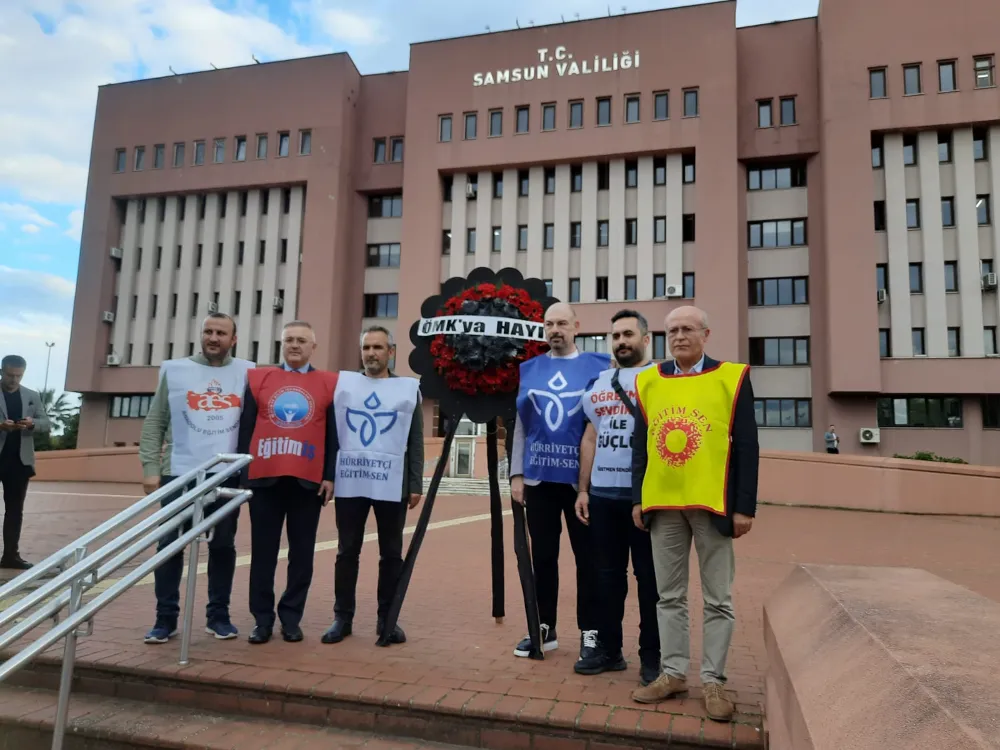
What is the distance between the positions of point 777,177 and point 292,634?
3111cm

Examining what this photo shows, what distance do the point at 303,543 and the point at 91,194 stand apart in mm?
40353

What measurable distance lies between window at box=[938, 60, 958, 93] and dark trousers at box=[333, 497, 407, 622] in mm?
30736

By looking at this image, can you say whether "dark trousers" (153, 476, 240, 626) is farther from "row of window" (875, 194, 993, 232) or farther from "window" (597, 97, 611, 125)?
"row of window" (875, 194, 993, 232)

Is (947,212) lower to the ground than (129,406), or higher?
higher

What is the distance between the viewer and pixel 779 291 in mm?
30688

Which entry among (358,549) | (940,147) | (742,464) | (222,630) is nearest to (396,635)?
(358,549)

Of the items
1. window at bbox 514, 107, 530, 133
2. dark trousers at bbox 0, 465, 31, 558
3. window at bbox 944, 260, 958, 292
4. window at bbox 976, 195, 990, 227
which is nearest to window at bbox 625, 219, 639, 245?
window at bbox 514, 107, 530, 133

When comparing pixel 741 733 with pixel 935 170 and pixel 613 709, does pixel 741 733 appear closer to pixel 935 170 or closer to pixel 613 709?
pixel 613 709

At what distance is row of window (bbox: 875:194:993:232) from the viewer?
2809 centimetres

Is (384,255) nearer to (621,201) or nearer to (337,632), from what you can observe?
(621,201)

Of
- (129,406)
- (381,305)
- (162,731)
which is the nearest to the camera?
(162,731)

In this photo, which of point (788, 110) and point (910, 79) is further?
point (788, 110)

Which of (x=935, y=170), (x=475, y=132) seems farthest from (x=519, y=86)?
(x=935, y=170)

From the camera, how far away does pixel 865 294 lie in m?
27.6
